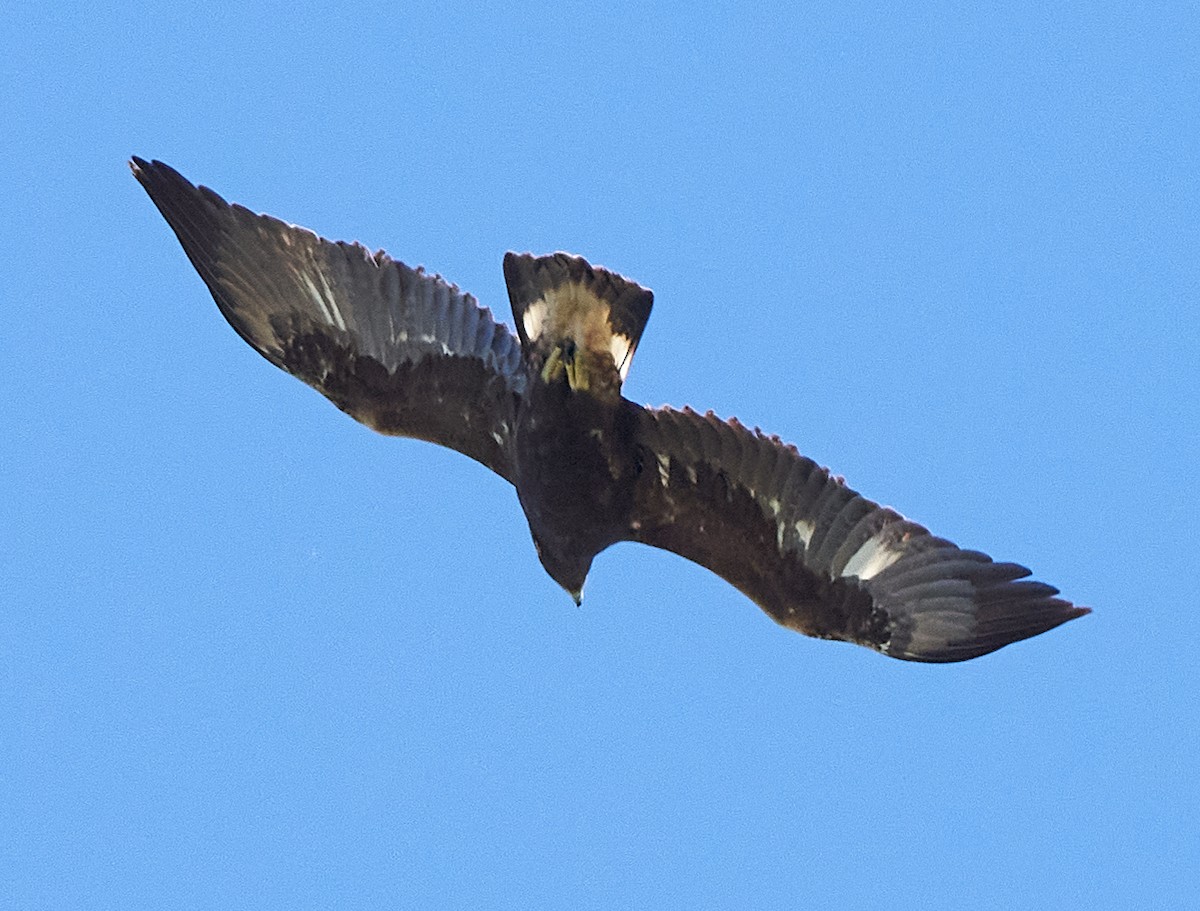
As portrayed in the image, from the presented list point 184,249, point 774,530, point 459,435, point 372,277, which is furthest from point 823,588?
point 184,249

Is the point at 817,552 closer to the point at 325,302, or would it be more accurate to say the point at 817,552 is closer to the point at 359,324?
the point at 359,324

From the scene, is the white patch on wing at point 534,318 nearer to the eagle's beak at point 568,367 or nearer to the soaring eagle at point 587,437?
the soaring eagle at point 587,437

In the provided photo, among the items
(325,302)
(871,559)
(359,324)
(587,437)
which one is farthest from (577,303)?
(871,559)

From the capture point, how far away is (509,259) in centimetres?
1012

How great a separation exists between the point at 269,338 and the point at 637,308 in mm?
2191

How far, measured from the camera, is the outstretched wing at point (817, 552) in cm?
995

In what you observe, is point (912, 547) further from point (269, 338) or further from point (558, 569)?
point (269, 338)

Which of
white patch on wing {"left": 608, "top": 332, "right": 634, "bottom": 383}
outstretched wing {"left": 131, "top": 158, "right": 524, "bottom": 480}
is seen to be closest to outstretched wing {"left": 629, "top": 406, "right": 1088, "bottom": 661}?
white patch on wing {"left": 608, "top": 332, "right": 634, "bottom": 383}

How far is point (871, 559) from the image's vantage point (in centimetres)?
1009

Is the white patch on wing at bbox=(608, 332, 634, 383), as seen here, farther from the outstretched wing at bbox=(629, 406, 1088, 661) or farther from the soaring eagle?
the outstretched wing at bbox=(629, 406, 1088, 661)

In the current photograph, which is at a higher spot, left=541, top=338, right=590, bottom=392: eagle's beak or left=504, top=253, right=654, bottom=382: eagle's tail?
left=504, top=253, right=654, bottom=382: eagle's tail

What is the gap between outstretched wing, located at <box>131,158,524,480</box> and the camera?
10867 millimetres

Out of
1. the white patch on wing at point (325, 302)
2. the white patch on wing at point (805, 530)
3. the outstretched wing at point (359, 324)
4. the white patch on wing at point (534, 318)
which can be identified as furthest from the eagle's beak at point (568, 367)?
the white patch on wing at point (325, 302)

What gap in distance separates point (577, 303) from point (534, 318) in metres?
0.24
